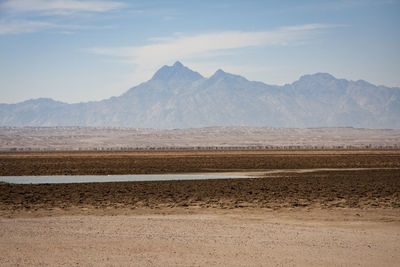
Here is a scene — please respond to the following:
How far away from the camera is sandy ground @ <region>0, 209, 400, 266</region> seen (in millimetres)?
12773

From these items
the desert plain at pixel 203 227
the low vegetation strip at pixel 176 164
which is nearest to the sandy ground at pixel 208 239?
the desert plain at pixel 203 227

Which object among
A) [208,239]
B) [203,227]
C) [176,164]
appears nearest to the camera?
[208,239]

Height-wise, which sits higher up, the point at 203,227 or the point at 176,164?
the point at 203,227

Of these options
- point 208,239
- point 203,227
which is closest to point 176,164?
point 203,227

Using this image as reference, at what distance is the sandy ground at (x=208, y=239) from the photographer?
12773 mm

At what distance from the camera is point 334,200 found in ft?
79.6

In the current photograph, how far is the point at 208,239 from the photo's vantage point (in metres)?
15.1

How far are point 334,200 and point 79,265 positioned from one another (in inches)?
583

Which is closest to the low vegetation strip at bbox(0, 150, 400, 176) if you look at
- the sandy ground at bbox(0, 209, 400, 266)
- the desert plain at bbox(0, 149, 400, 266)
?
the desert plain at bbox(0, 149, 400, 266)

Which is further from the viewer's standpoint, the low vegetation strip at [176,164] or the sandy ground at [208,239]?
the low vegetation strip at [176,164]

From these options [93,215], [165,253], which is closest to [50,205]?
[93,215]

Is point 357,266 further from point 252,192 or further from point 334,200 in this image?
point 252,192

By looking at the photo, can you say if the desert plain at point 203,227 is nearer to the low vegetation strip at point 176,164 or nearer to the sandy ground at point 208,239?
the sandy ground at point 208,239

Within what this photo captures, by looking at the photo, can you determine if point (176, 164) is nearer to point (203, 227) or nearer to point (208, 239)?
point (203, 227)
